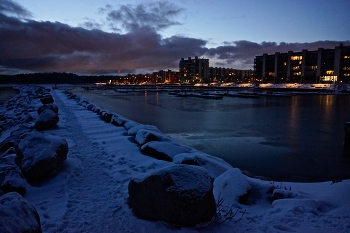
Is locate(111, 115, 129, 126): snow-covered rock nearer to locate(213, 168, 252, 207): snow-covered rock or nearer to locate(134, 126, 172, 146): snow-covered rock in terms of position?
locate(134, 126, 172, 146): snow-covered rock

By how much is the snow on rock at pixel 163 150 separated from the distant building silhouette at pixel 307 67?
3579 inches

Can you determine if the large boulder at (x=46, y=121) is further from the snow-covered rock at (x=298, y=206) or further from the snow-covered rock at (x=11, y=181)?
the snow-covered rock at (x=298, y=206)

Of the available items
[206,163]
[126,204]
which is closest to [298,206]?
[206,163]

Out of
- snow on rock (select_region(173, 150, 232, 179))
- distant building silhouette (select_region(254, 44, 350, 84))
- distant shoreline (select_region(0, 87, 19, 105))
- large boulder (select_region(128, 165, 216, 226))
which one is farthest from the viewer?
distant building silhouette (select_region(254, 44, 350, 84))

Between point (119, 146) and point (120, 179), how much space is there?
3526mm

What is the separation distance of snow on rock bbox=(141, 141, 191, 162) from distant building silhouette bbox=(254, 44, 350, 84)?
9090 centimetres

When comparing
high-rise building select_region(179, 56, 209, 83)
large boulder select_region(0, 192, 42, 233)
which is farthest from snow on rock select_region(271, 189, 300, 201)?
high-rise building select_region(179, 56, 209, 83)

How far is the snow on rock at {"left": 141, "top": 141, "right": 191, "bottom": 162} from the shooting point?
8383 mm

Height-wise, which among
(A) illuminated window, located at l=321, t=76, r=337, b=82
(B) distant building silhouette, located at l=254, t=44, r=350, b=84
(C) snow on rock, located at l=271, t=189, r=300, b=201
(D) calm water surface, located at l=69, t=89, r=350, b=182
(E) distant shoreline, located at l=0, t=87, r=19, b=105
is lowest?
(E) distant shoreline, located at l=0, t=87, r=19, b=105

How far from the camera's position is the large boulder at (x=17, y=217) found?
3.05 metres

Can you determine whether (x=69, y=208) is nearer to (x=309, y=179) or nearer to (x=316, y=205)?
(x=316, y=205)

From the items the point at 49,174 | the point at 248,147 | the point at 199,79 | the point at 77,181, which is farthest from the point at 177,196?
the point at 199,79

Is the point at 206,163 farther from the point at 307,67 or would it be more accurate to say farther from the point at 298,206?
the point at 307,67

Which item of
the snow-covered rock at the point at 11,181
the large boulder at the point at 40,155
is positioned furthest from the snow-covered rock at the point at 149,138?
the snow-covered rock at the point at 11,181
